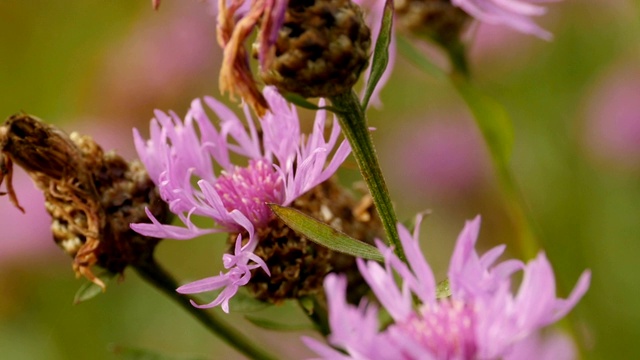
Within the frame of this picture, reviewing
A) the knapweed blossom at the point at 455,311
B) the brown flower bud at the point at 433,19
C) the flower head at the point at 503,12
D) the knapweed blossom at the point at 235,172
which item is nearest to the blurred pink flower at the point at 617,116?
the brown flower bud at the point at 433,19

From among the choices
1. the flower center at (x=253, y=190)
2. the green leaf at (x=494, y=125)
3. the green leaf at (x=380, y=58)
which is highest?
the green leaf at (x=380, y=58)

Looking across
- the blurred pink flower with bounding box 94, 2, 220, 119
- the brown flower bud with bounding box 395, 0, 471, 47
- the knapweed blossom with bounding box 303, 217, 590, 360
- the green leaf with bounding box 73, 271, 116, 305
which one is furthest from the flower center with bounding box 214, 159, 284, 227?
the blurred pink flower with bounding box 94, 2, 220, 119

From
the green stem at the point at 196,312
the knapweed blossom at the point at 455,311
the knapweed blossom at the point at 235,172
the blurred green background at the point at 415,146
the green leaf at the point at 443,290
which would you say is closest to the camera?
the knapweed blossom at the point at 455,311

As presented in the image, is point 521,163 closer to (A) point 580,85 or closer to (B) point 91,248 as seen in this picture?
(A) point 580,85

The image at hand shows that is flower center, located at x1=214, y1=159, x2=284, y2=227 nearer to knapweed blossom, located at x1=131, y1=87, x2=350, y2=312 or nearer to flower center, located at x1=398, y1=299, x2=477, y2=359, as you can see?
knapweed blossom, located at x1=131, y1=87, x2=350, y2=312

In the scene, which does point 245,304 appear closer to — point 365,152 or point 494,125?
point 365,152

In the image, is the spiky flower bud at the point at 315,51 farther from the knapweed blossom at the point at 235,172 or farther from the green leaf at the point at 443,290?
the green leaf at the point at 443,290

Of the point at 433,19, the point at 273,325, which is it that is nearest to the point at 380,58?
the point at 273,325

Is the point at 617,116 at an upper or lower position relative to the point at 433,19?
lower

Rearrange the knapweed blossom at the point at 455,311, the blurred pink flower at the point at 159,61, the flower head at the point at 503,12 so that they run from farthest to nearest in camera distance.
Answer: the blurred pink flower at the point at 159,61 < the flower head at the point at 503,12 < the knapweed blossom at the point at 455,311
